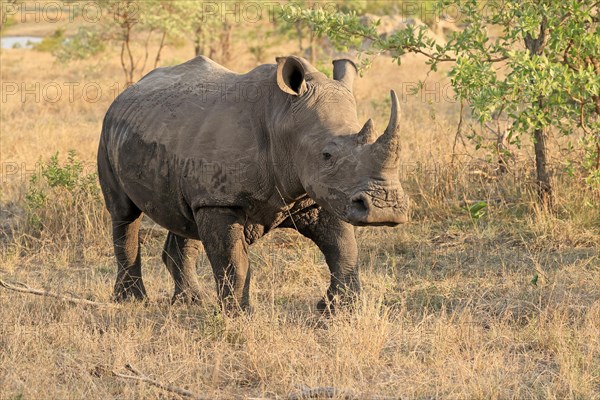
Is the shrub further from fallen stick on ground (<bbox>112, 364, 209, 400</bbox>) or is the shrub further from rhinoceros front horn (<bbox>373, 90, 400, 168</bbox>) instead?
rhinoceros front horn (<bbox>373, 90, 400, 168</bbox>)

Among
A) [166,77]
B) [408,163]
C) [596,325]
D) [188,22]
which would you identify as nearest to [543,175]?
[408,163]

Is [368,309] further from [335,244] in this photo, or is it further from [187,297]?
[187,297]

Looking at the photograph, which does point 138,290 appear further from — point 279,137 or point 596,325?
point 596,325

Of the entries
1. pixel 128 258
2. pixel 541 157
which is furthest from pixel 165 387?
pixel 541 157

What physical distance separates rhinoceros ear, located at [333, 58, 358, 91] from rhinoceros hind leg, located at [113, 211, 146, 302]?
6.97ft

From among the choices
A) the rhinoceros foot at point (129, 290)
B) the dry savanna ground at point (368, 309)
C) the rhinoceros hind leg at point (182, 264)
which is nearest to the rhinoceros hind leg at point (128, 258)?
the rhinoceros foot at point (129, 290)

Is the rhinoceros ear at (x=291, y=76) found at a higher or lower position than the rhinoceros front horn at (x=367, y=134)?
higher

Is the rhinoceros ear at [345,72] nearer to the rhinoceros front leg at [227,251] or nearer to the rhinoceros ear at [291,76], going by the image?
the rhinoceros ear at [291,76]

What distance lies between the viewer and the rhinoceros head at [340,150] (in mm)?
5133

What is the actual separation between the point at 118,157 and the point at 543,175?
4.06 meters

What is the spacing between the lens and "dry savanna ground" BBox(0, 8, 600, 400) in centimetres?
501

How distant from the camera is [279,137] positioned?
5832 millimetres

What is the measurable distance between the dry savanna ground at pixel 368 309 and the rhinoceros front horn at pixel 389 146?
97 centimetres

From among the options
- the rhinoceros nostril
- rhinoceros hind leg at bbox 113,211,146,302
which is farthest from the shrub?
the rhinoceros nostril
